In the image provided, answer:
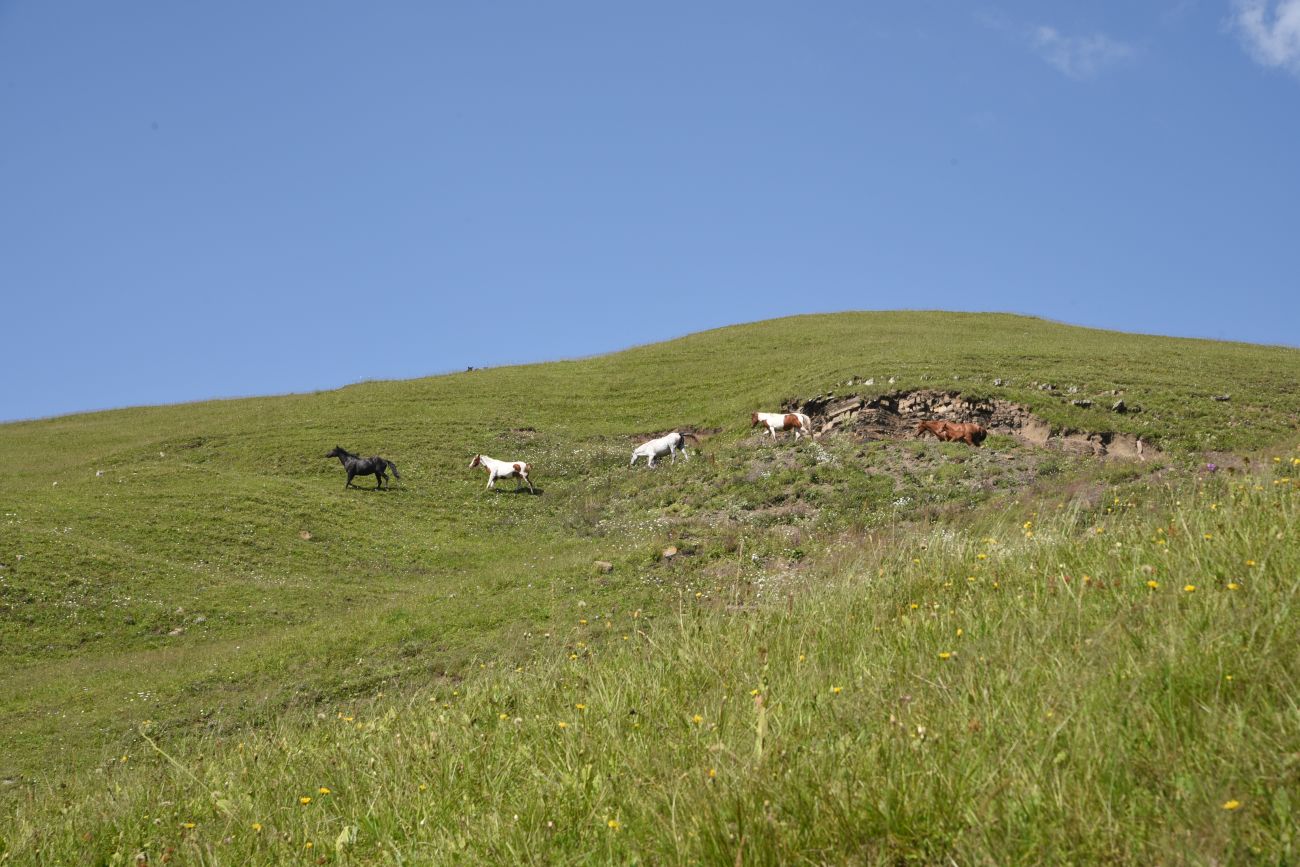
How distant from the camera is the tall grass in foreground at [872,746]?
4066 mm

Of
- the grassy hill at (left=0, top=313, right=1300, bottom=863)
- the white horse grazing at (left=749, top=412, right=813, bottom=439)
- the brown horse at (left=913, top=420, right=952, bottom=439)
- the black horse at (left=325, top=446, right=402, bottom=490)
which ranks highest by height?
the white horse grazing at (left=749, top=412, right=813, bottom=439)

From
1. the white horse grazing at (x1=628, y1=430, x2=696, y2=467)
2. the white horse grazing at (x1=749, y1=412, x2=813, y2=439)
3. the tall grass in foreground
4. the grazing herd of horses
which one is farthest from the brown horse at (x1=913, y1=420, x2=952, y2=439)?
the tall grass in foreground

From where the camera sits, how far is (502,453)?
1859 inches

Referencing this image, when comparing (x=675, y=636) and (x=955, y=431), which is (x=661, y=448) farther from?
(x=675, y=636)

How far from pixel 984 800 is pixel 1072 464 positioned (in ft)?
96.3

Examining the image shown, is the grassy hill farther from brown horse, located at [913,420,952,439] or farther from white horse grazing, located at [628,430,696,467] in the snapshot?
brown horse, located at [913,420,952,439]

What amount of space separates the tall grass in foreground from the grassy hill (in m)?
0.03

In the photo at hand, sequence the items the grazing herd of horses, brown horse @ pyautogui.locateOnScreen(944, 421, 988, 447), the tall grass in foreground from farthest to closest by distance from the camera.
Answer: the grazing herd of horses → brown horse @ pyautogui.locateOnScreen(944, 421, 988, 447) → the tall grass in foreground

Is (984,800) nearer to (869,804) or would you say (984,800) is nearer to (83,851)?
(869,804)

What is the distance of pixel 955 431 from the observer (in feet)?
111

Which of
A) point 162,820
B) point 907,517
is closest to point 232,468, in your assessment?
point 907,517

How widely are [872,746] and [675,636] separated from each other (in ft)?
13.9

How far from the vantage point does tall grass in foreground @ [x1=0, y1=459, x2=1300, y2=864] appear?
4066 mm

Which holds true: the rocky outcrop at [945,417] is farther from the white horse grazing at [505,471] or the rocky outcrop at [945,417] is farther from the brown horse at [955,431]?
the white horse grazing at [505,471]
